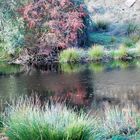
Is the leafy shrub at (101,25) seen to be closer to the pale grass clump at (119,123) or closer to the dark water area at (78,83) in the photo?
the dark water area at (78,83)

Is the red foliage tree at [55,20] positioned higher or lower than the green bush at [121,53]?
higher

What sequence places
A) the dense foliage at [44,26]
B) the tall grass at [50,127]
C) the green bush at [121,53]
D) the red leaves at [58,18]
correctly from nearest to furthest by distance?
the tall grass at [50,127] < the green bush at [121,53] < the dense foliage at [44,26] < the red leaves at [58,18]

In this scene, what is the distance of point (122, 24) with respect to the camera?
95.4ft

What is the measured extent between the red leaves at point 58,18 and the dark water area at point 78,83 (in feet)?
8.47

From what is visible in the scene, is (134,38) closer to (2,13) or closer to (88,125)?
(2,13)

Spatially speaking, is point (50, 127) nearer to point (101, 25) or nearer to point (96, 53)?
point (96, 53)

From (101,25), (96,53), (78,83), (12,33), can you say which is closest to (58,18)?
Result: (12,33)

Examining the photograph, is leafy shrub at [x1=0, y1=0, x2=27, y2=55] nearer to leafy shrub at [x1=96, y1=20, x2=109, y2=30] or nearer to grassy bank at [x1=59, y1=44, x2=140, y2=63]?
grassy bank at [x1=59, y1=44, x2=140, y2=63]

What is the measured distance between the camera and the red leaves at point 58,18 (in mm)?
23297

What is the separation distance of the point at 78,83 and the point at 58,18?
8.08 metres

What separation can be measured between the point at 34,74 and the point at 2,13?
2896mm

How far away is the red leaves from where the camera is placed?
23.3m

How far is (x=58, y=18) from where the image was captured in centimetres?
2377

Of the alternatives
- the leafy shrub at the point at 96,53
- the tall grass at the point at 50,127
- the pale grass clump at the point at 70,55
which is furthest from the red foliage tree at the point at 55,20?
the tall grass at the point at 50,127
